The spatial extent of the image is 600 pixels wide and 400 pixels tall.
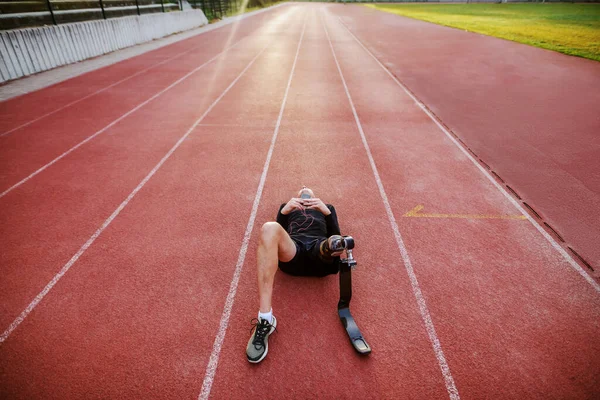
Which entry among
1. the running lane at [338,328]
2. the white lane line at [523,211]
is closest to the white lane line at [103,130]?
the running lane at [338,328]

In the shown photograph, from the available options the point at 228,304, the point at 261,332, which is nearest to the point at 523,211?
the point at 261,332

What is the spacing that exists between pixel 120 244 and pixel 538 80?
12.9m

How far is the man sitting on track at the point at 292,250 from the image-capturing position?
273 cm

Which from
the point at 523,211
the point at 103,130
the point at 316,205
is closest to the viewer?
the point at 316,205

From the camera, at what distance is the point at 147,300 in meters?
3.15

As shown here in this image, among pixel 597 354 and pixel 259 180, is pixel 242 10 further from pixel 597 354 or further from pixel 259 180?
pixel 597 354

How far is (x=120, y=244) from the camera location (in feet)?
12.6

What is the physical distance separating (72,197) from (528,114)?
9.87 meters

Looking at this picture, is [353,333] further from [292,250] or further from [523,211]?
[523,211]

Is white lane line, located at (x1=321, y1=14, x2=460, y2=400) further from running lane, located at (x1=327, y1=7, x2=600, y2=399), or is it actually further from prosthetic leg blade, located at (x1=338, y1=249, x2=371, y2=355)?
prosthetic leg blade, located at (x1=338, y1=249, x2=371, y2=355)

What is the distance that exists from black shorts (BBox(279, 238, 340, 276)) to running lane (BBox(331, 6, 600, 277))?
3123mm

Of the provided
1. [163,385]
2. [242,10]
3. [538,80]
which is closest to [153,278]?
[163,385]

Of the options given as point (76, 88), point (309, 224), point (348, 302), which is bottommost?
point (348, 302)

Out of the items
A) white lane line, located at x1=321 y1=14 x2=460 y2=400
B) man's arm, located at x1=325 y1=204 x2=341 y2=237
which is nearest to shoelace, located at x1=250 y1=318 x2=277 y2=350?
man's arm, located at x1=325 y1=204 x2=341 y2=237
